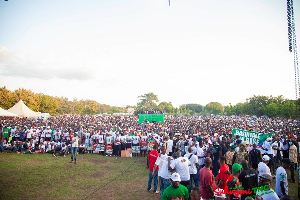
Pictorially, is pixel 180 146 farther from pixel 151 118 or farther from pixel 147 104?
pixel 147 104

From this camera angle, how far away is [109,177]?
9664 millimetres

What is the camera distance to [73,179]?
9.23m

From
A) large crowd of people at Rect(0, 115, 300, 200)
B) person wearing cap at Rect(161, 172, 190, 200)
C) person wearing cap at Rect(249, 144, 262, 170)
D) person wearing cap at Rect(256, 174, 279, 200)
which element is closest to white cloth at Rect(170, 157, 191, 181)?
large crowd of people at Rect(0, 115, 300, 200)

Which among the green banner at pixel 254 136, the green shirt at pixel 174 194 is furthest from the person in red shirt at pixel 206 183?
the green banner at pixel 254 136

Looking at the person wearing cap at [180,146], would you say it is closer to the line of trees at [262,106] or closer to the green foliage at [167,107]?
the line of trees at [262,106]

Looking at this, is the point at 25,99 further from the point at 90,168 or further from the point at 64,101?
the point at 90,168

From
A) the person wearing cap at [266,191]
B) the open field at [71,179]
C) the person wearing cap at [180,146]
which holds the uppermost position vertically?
the person wearing cap at [266,191]

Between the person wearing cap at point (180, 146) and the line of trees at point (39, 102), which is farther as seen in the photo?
the line of trees at point (39, 102)

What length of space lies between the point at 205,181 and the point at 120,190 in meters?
4.45

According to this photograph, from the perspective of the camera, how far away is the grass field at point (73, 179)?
750 centimetres

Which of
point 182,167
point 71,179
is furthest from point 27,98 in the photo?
point 182,167

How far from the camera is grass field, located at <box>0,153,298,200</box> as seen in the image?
750 cm

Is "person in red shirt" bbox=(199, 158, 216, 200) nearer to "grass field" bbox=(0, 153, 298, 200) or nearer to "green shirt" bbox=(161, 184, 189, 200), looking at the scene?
"green shirt" bbox=(161, 184, 189, 200)

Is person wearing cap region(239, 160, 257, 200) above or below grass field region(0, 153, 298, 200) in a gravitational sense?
above
